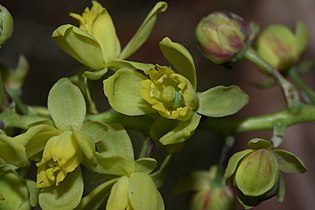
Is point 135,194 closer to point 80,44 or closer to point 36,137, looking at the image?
point 36,137

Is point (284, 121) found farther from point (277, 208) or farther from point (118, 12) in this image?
point (118, 12)

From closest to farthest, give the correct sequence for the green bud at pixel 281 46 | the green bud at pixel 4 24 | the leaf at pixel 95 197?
the green bud at pixel 4 24 < the leaf at pixel 95 197 < the green bud at pixel 281 46

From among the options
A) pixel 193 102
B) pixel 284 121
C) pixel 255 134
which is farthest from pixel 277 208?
pixel 193 102

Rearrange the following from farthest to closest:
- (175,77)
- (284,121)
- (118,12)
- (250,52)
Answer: (118,12) → (250,52) → (284,121) → (175,77)

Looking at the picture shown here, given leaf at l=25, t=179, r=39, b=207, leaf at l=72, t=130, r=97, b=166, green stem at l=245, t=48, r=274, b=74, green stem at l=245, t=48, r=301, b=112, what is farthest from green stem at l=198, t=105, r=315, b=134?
leaf at l=25, t=179, r=39, b=207

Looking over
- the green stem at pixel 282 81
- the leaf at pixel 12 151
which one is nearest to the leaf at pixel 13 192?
the leaf at pixel 12 151

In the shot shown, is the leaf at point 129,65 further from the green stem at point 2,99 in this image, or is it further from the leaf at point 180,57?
the green stem at point 2,99

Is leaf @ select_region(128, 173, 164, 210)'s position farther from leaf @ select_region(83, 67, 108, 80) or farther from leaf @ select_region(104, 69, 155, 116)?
leaf @ select_region(83, 67, 108, 80)
